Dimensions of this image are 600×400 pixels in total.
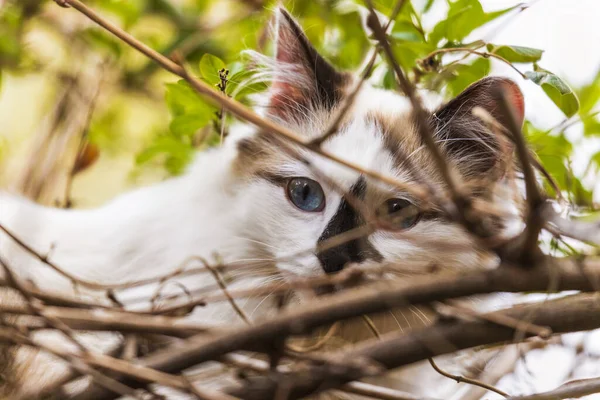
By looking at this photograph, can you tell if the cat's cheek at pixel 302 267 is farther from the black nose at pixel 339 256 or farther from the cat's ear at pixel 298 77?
the cat's ear at pixel 298 77

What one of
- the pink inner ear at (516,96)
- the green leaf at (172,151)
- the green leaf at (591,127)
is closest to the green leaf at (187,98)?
the green leaf at (172,151)

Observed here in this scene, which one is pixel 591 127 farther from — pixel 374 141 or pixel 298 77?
pixel 298 77

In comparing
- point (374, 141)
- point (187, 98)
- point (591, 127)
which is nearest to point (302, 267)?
point (374, 141)

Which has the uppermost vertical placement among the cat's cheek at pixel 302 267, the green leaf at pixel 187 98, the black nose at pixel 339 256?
the green leaf at pixel 187 98

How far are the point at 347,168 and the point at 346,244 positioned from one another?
0.44 feet

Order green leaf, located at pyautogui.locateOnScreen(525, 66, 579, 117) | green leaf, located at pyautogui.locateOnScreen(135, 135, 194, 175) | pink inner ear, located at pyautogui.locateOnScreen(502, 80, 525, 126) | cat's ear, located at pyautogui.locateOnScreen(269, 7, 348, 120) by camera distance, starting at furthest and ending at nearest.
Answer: green leaf, located at pyautogui.locateOnScreen(135, 135, 194, 175) → cat's ear, located at pyautogui.locateOnScreen(269, 7, 348, 120) → pink inner ear, located at pyautogui.locateOnScreen(502, 80, 525, 126) → green leaf, located at pyautogui.locateOnScreen(525, 66, 579, 117)

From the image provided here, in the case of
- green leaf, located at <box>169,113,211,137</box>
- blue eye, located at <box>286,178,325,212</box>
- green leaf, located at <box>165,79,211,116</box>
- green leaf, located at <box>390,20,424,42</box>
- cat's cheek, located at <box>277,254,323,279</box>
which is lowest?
cat's cheek, located at <box>277,254,323,279</box>

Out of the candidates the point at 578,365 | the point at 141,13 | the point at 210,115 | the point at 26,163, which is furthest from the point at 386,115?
the point at 26,163

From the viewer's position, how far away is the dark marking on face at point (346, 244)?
3.62ft

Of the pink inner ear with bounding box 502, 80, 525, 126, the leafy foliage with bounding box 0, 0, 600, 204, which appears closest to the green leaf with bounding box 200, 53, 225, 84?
the leafy foliage with bounding box 0, 0, 600, 204

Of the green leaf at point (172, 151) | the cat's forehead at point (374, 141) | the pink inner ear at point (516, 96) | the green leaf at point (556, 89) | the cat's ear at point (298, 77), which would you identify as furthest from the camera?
the green leaf at point (172, 151)

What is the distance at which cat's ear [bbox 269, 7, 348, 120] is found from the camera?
4.44 feet

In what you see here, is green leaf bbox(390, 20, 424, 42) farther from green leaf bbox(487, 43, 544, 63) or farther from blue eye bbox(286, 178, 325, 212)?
blue eye bbox(286, 178, 325, 212)

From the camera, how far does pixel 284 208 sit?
1.33 m
